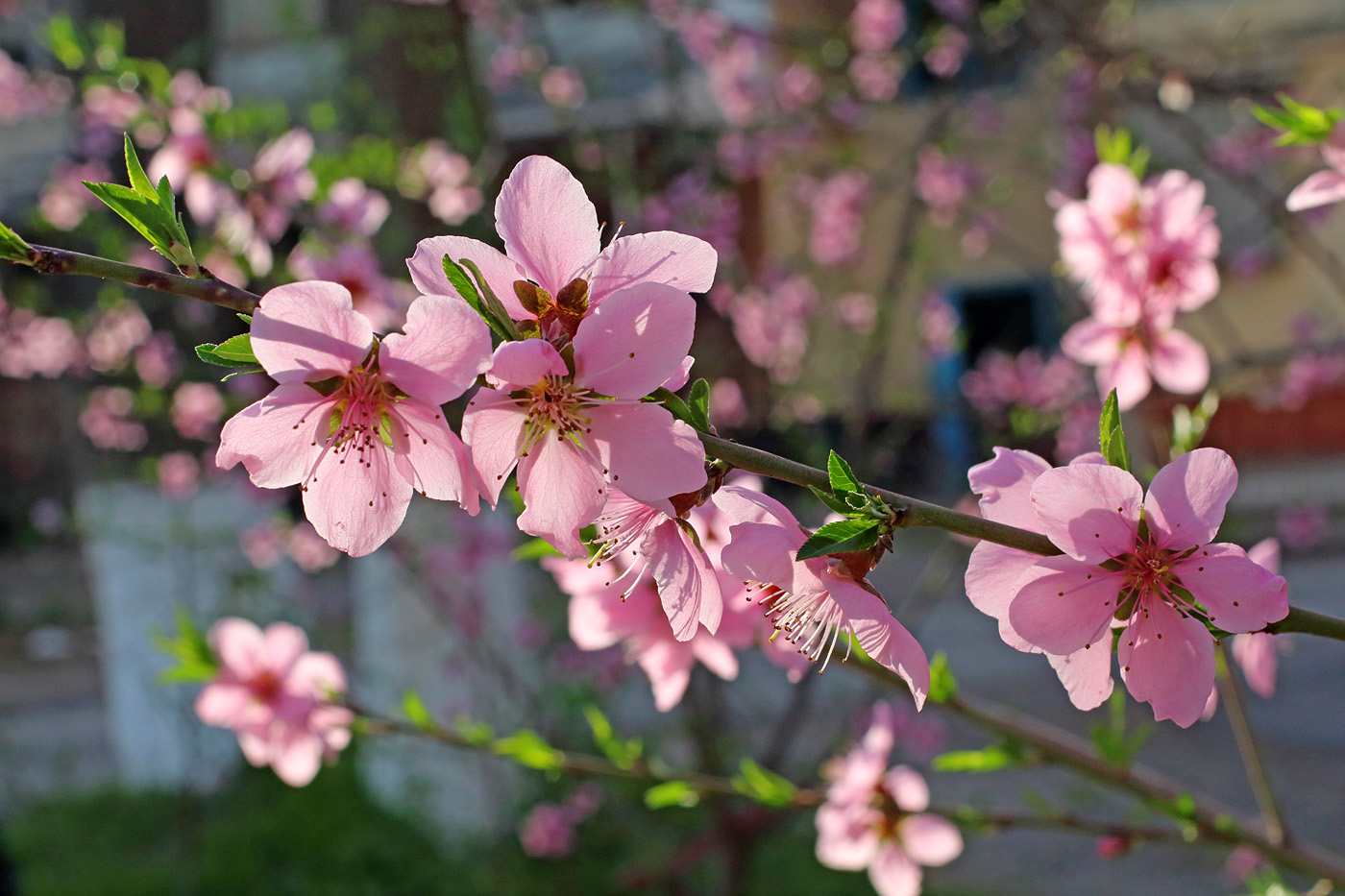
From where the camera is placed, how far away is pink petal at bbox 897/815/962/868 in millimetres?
1621

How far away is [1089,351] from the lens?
1.61m

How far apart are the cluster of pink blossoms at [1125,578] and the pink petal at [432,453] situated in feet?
1.11

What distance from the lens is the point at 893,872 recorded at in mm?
1574

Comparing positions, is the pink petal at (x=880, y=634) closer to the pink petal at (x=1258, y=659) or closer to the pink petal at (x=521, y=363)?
the pink petal at (x=521, y=363)

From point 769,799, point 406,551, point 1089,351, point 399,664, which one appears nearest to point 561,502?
point 769,799

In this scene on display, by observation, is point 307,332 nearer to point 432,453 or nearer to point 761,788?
point 432,453

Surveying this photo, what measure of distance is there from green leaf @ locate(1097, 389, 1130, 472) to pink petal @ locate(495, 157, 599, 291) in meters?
0.36

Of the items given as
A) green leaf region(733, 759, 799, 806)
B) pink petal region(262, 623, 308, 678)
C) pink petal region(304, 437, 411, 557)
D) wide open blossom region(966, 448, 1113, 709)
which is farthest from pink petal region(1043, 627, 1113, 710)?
pink petal region(262, 623, 308, 678)

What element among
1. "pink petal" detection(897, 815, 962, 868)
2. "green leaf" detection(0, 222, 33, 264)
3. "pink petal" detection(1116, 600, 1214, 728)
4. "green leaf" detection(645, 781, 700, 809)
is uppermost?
"green leaf" detection(0, 222, 33, 264)

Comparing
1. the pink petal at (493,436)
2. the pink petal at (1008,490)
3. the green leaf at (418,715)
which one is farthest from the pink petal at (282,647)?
the pink petal at (1008,490)

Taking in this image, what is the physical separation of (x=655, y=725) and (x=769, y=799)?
4.34m

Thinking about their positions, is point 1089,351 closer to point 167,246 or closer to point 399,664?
point 167,246

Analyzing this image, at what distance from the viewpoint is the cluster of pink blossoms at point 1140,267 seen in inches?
61.7

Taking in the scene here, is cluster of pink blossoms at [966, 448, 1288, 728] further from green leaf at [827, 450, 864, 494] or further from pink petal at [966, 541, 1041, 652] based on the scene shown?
green leaf at [827, 450, 864, 494]
